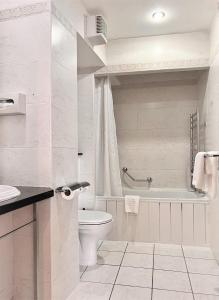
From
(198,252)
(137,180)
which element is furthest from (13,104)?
(137,180)

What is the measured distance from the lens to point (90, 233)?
2312 millimetres

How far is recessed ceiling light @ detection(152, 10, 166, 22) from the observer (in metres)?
2.57

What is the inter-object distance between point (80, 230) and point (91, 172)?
0.86m

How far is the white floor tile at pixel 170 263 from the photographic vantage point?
2334 mm

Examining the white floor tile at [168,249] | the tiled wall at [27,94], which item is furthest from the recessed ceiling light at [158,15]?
the white floor tile at [168,249]

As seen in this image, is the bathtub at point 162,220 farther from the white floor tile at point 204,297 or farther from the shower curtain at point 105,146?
the white floor tile at point 204,297

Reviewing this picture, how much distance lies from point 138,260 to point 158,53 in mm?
2340

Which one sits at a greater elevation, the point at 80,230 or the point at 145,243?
the point at 80,230

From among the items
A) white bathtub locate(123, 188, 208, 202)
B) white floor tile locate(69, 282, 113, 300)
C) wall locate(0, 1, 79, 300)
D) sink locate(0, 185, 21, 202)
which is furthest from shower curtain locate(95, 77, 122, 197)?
sink locate(0, 185, 21, 202)

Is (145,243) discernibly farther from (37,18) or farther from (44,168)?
(37,18)

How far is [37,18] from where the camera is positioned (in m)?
1.71

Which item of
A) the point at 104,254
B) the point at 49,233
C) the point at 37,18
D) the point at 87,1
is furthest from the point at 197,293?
the point at 87,1

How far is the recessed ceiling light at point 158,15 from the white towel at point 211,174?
60.3 inches

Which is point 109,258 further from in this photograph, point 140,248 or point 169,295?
point 169,295
